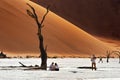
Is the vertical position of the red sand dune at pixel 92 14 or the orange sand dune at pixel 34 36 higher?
the red sand dune at pixel 92 14

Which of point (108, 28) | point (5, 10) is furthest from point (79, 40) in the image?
point (108, 28)

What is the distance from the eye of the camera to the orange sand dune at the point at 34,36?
85812 mm

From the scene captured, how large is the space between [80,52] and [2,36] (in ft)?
56.5

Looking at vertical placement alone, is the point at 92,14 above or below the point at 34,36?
above

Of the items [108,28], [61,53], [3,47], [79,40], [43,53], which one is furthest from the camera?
[108,28]

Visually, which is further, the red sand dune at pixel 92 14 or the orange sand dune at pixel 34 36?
the red sand dune at pixel 92 14

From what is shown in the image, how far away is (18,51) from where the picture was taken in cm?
8431

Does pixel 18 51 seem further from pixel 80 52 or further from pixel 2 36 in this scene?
pixel 80 52

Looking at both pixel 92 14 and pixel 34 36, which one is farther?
pixel 92 14

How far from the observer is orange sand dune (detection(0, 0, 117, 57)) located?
85.8 meters

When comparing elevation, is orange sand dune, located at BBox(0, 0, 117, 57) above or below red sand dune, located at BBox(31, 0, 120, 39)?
below

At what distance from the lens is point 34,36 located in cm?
8975

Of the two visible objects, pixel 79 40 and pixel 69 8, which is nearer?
pixel 79 40

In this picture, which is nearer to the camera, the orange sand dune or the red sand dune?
the orange sand dune
